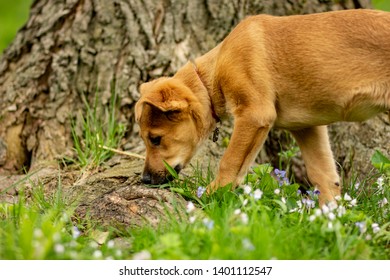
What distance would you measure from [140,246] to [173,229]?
23 centimetres

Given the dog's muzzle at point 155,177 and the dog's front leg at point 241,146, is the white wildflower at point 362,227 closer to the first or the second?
the dog's front leg at point 241,146

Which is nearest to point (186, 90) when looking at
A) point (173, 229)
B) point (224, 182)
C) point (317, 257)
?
point (224, 182)

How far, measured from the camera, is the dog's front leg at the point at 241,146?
502cm

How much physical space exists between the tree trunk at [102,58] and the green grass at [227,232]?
1.80 m

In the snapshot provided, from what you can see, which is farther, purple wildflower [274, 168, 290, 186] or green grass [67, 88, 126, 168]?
green grass [67, 88, 126, 168]

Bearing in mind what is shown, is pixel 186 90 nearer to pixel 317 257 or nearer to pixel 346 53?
pixel 346 53

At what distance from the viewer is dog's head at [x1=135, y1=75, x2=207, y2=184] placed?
524 centimetres

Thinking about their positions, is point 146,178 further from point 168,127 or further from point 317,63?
point 317,63

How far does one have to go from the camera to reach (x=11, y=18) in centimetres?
1380

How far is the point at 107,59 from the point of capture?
22.1 ft

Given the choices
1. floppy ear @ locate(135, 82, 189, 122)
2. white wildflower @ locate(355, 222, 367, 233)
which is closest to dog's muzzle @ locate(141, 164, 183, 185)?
floppy ear @ locate(135, 82, 189, 122)

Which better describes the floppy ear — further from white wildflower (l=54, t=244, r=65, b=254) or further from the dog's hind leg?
white wildflower (l=54, t=244, r=65, b=254)

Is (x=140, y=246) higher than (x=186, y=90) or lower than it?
lower

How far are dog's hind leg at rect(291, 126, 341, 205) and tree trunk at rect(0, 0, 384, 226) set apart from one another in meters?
0.89
